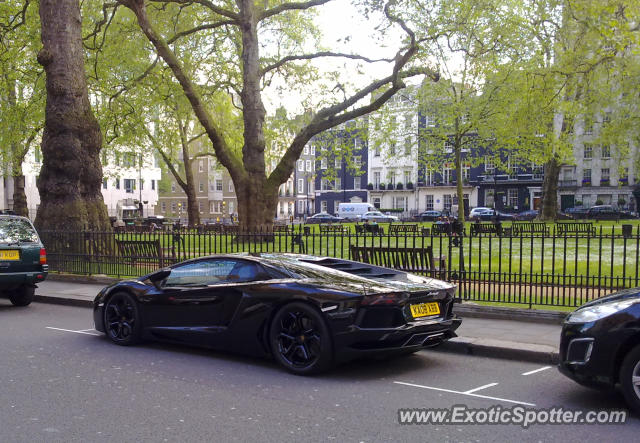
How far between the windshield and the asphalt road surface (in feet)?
13.9

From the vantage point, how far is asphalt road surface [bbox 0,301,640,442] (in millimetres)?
4918

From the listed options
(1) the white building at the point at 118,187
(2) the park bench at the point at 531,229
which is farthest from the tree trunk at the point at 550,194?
(1) the white building at the point at 118,187

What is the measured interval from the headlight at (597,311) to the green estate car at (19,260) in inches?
395

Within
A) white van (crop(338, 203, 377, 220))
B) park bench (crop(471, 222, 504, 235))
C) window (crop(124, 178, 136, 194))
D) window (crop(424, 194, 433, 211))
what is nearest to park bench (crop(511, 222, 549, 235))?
park bench (crop(471, 222, 504, 235))

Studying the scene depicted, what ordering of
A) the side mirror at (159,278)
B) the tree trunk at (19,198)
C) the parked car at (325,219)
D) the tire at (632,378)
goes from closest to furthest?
the tire at (632,378)
the side mirror at (159,278)
the tree trunk at (19,198)
the parked car at (325,219)

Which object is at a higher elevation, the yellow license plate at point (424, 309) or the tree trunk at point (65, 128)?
the tree trunk at point (65, 128)

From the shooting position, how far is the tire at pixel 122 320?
8.35 meters

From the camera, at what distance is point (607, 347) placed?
532 centimetres

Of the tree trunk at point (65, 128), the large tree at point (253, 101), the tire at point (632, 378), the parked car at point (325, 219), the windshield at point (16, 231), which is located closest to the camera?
the tire at point (632, 378)

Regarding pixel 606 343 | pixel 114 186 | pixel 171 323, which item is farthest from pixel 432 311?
pixel 114 186

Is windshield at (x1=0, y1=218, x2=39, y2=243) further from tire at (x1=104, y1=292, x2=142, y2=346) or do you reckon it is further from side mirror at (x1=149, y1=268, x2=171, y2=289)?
side mirror at (x1=149, y1=268, x2=171, y2=289)

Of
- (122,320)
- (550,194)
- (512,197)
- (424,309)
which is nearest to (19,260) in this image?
(122,320)

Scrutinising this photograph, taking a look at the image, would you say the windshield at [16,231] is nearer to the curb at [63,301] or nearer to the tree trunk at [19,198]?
the curb at [63,301]

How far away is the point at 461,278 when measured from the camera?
11422 millimetres
